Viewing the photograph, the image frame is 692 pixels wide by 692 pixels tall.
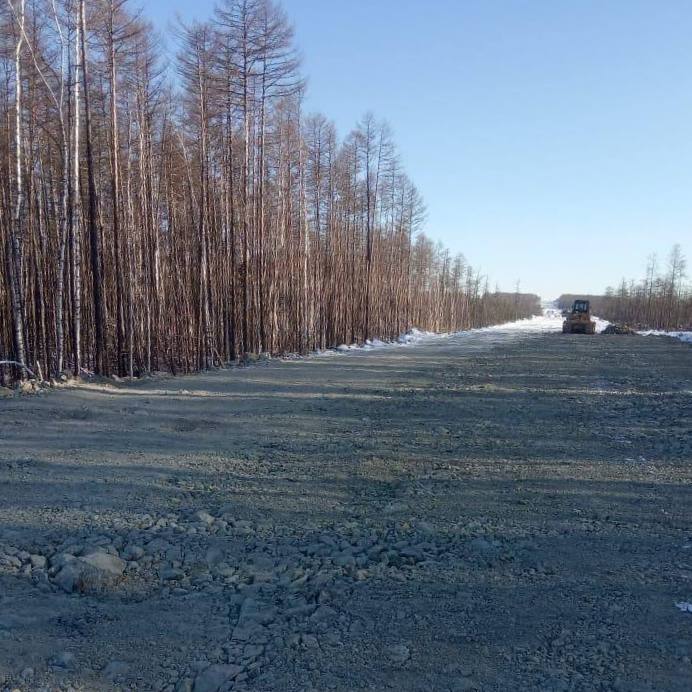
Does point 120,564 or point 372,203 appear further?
point 372,203

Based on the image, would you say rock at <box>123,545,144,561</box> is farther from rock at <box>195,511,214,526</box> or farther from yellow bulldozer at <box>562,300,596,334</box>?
yellow bulldozer at <box>562,300,596,334</box>

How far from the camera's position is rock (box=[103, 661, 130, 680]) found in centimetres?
248

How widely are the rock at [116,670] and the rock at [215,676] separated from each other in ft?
1.15

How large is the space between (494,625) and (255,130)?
64.7ft

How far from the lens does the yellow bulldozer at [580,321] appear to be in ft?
134

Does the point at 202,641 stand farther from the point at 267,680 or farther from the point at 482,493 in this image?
the point at 482,493

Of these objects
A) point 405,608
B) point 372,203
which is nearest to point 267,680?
point 405,608

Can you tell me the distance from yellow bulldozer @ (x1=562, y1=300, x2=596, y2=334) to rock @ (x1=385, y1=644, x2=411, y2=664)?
138 ft

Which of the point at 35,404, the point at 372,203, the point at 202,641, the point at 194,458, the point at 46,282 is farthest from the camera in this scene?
the point at 372,203

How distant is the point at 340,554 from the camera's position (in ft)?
12.0

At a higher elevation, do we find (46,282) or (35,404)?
(46,282)

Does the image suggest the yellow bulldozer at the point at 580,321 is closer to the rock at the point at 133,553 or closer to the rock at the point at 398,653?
the rock at the point at 133,553

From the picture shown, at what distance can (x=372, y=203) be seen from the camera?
31.9 meters

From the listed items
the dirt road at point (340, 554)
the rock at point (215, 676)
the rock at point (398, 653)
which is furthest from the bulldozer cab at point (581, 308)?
the rock at point (215, 676)
